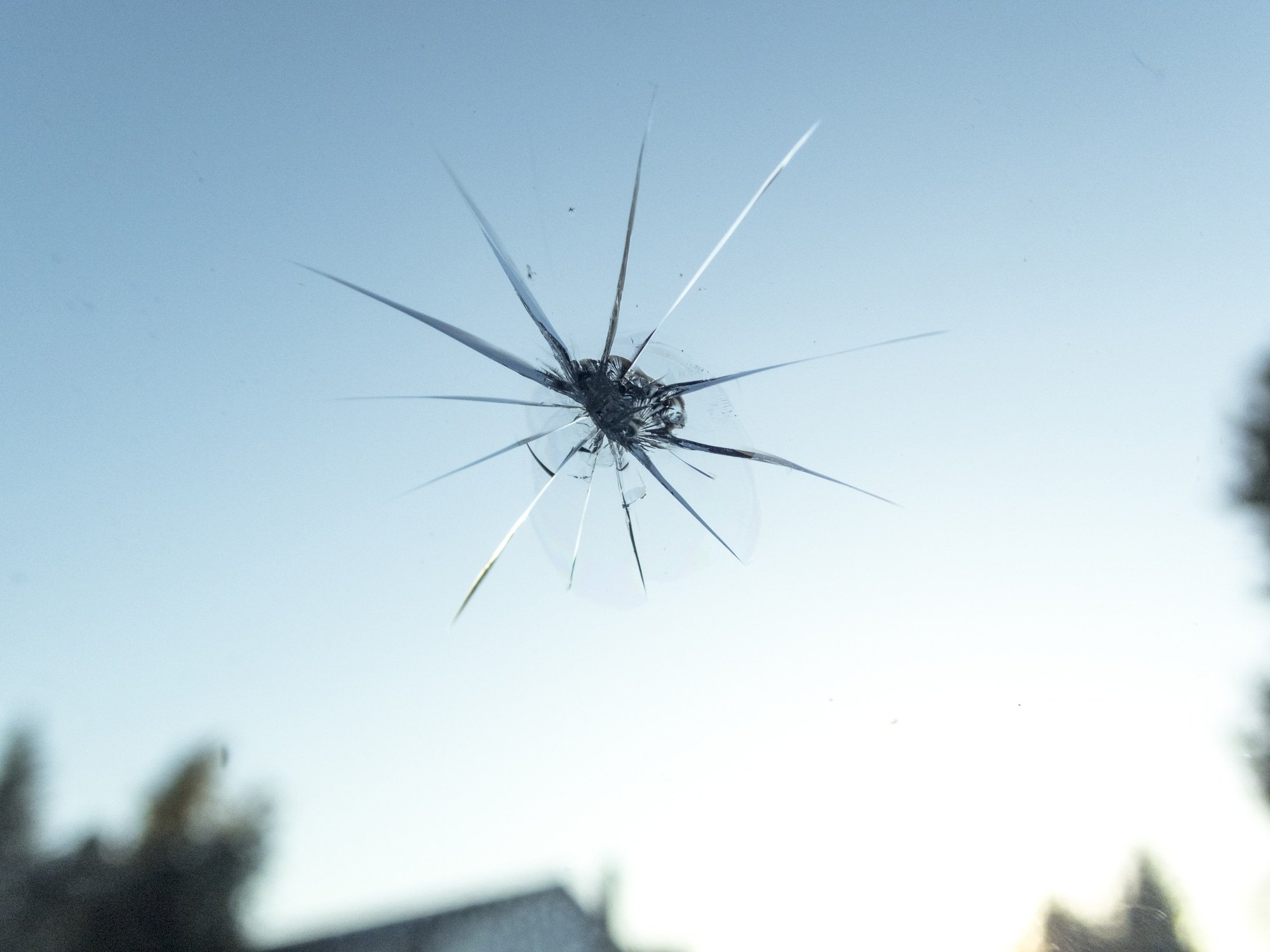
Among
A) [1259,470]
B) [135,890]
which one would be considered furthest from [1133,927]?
[135,890]

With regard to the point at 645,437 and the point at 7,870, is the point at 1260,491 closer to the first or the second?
the point at 645,437

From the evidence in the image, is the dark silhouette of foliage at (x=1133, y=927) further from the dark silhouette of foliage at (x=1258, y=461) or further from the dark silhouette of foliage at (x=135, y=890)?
the dark silhouette of foliage at (x=135, y=890)

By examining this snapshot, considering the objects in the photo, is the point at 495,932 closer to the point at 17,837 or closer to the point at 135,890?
the point at 135,890

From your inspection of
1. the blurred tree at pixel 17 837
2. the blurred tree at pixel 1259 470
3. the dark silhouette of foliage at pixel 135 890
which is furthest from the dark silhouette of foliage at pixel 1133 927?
the blurred tree at pixel 17 837

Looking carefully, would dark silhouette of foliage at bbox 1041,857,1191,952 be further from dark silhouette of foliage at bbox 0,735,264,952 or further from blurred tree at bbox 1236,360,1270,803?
dark silhouette of foliage at bbox 0,735,264,952

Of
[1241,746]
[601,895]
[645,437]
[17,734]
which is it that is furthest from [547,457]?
[17,734]

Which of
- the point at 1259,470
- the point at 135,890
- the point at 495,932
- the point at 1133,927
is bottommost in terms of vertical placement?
the point at 135,890
